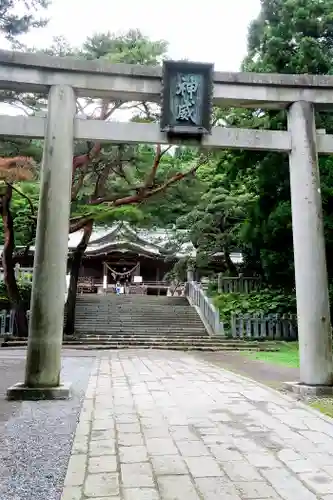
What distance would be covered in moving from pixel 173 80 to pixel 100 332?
1250 cm

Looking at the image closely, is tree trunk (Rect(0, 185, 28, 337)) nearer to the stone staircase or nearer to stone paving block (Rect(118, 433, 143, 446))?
the stone staircase

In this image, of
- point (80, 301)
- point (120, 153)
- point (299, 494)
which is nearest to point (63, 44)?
point (120, 153)

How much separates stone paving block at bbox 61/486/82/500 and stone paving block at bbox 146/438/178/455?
0.81 m

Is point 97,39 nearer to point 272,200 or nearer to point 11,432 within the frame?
point 272,200

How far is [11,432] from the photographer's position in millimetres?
3889

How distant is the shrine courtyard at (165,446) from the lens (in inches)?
105

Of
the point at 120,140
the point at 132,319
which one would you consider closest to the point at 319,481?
the point at 120,140

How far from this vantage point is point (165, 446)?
3492 mm

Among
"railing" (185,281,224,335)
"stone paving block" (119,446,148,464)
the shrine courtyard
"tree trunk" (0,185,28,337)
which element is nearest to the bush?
"railing" (185,281,224,335)

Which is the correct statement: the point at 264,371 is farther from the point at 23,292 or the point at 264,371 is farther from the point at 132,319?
the point at 23,292

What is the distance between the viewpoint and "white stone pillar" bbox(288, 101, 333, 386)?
5.97 m

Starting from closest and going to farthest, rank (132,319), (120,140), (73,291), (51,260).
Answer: (51,260), (120,140), (73,291), (132,319)

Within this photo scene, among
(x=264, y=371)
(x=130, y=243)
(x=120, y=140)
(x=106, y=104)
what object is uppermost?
(x=106, y=104)

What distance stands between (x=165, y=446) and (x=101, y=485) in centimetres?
90
